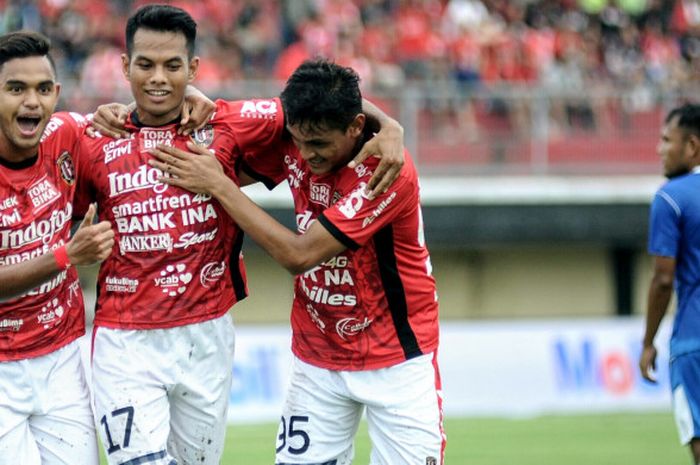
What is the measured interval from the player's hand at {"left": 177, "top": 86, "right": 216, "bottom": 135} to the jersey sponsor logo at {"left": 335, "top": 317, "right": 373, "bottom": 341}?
1.17 meters

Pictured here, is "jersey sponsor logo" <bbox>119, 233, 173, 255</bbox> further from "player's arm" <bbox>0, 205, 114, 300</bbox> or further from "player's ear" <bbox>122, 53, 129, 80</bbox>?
"player's ear" <bbox>122, 53, 129, 80</bbox>

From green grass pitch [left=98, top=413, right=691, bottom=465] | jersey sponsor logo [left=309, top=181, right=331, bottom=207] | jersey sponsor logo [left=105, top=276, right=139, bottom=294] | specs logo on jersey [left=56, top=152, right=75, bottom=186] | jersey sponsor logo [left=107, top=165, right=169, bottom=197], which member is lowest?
green grass pitch [left=98, top=413, right=691, bottom=465]

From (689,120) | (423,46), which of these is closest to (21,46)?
(689,120)

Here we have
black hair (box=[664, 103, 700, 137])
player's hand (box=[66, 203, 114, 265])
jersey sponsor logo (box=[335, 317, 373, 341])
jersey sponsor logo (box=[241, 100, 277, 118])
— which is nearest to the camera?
player's hand (box=[66, 203, 114, 265])

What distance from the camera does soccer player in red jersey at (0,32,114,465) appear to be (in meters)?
5.98

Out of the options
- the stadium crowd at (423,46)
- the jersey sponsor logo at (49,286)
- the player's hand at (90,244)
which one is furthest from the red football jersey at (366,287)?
the stadium crowd at (423,46)

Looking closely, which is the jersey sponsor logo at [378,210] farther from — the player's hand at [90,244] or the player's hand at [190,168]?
the player's hand at [90,244]

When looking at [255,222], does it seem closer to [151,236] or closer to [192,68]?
[151,236]

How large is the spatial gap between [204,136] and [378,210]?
937mm

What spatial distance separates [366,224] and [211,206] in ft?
2.47

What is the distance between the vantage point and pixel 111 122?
20.5 feet

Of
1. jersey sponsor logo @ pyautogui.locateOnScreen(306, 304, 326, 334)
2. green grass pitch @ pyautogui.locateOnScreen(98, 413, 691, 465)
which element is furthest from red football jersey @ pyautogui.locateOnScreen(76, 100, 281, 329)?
green grass pitch @ pyautogui.locateOnScreen(98, 413, 691, 465)

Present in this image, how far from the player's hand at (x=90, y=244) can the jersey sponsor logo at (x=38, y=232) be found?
15.1 inches

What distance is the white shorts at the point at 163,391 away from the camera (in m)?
6.07
